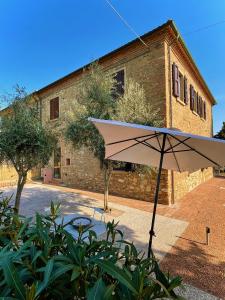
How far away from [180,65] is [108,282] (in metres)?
10.6

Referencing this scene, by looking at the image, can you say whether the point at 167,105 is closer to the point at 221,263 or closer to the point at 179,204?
the point at 179,204

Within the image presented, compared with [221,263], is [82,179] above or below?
above

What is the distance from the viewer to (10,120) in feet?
17.4

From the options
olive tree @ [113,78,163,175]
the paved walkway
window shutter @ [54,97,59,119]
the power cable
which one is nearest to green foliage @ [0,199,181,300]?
the paved walkway

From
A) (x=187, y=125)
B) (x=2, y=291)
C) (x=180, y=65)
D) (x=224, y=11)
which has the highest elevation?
(x=224, y=11)

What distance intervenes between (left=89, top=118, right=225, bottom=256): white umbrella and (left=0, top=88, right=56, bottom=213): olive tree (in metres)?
2.37

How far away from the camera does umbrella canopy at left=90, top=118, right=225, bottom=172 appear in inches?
104

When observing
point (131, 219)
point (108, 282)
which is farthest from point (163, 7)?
point (108, 282)

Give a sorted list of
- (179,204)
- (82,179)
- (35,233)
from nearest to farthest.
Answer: (35,233)
(179,204)
(82,179)

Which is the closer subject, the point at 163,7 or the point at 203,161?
the point at 203,161

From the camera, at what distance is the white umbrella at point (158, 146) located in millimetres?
2670

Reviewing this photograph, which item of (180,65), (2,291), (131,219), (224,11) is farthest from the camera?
(180,65)

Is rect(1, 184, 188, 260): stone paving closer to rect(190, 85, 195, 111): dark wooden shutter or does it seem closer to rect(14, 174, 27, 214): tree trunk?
rect(14, 174, 27, 214): tree trunk

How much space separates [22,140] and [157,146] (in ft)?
11.4
